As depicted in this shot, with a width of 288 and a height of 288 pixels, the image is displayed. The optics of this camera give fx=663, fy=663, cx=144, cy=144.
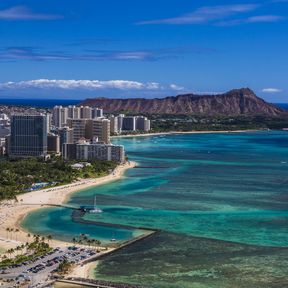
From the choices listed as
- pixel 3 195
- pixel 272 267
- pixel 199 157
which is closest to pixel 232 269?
pixel 272 267

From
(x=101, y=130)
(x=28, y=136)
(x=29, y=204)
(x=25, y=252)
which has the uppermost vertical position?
(x=101, y=130)

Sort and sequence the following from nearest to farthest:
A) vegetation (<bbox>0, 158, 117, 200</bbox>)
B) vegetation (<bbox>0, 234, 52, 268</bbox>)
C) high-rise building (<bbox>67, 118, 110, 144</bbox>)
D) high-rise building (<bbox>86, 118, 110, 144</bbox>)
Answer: vegetation (<bbox>0, 234, 52, 268</bbox>) → vegetation (<bbox>0, 158, 117, 200</bbox>) → high-rise building (<bbox>86, 118, 110, 144</bbox>) → high-rise building (<bbox>67, 118, 110, 144</bbox>)

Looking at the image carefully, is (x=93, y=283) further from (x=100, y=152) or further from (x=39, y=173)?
(x=100, y=152)

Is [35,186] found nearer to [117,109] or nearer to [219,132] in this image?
[219,132]

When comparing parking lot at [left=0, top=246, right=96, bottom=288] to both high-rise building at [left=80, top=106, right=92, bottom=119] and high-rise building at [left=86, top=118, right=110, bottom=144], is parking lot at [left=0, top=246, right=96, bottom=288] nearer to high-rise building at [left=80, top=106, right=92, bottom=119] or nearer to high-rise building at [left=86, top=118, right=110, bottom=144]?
high-rise building at [left=86, top=118, right=110, bottom=144]

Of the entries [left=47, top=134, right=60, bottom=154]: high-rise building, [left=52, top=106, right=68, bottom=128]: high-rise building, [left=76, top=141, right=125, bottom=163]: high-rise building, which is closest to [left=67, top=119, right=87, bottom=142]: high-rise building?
[left=47, top=134, right=60, bottom=154]: high-rise building

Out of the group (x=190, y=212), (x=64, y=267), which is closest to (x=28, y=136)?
(x=190, y=212)
